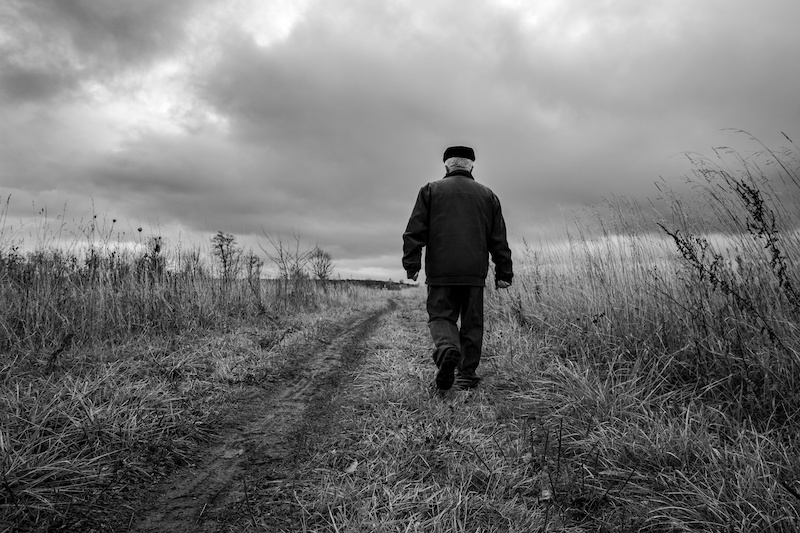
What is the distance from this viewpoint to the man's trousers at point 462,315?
4188 mm

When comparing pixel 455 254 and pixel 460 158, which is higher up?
pixel 460 158

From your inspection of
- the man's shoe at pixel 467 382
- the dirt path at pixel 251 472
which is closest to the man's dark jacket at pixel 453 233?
the man's shoe at pixel 467 382

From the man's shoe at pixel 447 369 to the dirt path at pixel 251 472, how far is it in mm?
1084

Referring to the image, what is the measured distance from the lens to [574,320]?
483 cm

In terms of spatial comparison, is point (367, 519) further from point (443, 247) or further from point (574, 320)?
point (574, 320)

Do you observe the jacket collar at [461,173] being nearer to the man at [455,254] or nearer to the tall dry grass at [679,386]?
the man at [455,254]

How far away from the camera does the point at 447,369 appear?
379cm

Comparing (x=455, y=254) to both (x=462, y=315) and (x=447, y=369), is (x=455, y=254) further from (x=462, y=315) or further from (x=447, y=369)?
(x=447, y=369)

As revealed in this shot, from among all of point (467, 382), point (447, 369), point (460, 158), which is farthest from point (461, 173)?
point (467, 382)

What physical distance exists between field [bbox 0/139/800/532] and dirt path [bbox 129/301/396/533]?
0.05 feet

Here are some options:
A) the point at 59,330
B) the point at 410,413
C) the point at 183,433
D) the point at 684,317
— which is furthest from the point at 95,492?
the point at 684,317

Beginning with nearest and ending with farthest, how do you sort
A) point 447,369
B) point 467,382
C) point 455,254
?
point 447,369
point 467,382
point 455,254

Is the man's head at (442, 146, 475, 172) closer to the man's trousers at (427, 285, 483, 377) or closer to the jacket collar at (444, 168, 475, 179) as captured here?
the jacket collar at (444, 168, 475, 179)

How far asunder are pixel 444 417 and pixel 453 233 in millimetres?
1897
